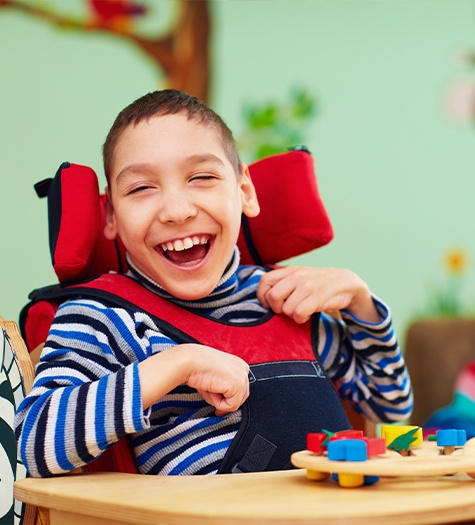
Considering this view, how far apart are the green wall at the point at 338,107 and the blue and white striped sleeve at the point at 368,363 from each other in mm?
1106

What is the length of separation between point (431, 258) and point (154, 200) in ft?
5.97

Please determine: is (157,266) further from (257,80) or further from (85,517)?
(257,80)

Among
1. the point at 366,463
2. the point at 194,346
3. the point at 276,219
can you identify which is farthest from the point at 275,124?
the point at 366,463

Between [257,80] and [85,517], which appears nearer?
[85,517]

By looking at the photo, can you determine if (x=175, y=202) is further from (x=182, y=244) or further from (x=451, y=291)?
(x=451, y=291)

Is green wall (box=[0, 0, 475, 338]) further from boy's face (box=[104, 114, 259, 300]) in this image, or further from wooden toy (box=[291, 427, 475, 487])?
wooden toy (box=[291, 427, 475, 487])


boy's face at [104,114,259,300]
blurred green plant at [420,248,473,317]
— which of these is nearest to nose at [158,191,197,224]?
boy's face at [104,114,259,300]

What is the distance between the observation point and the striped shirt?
80 cm

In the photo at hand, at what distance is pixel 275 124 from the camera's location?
241 centimetres

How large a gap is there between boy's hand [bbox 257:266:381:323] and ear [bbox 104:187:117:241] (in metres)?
0.21

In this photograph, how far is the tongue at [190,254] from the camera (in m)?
1.05

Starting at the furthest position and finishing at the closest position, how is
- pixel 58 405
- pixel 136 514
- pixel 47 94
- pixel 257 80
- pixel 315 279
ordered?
pixel 257 80 < pixel 47 94 < pixel 315 279 < pixel 58 405 < pixel 136 514

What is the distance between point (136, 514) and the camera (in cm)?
62

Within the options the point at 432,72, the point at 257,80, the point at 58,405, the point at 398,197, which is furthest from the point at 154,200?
the point at 432,72
